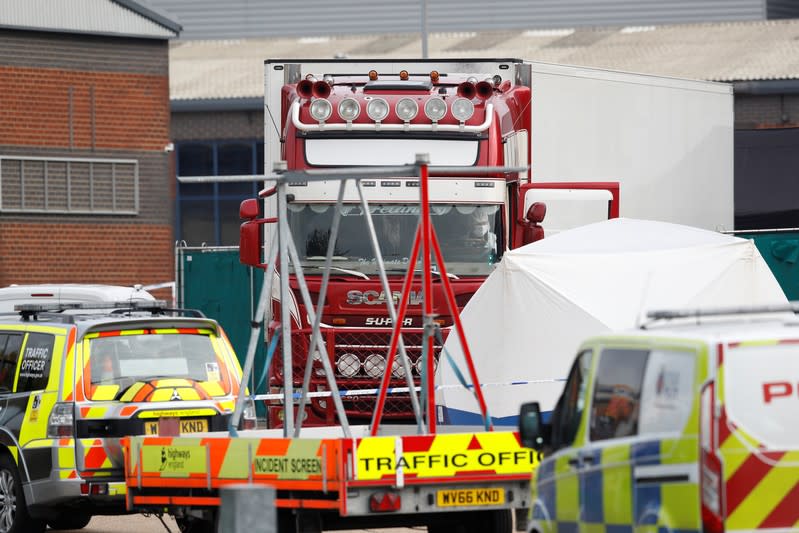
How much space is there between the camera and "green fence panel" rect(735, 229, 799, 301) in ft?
60.8

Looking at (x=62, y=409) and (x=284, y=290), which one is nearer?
(x=284, y=290)

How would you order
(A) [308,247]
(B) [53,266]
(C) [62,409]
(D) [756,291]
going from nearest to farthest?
(C) [62,409]
(D) [756,291]
(A) [308,247]
(B) [53,266]

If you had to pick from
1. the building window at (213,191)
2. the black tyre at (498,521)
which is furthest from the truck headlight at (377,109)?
the building window at (213,191)

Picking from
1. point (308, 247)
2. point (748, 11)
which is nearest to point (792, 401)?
point (308, 247)

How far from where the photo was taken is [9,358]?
44.8 ft

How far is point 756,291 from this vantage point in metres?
14.2

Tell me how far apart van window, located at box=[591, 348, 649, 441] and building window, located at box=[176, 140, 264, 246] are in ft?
133

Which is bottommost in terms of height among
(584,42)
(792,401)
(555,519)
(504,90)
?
(555,519)

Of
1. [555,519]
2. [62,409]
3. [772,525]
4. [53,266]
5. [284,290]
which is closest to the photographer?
[772,525]

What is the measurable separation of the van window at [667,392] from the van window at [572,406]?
2.55ft

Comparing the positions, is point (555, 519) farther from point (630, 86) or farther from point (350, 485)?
point (630, 86)

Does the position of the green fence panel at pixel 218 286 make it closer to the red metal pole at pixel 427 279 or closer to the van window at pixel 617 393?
the red metal pole at pixel 427 279

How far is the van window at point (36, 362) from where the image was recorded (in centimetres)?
1309

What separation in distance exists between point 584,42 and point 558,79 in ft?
107
